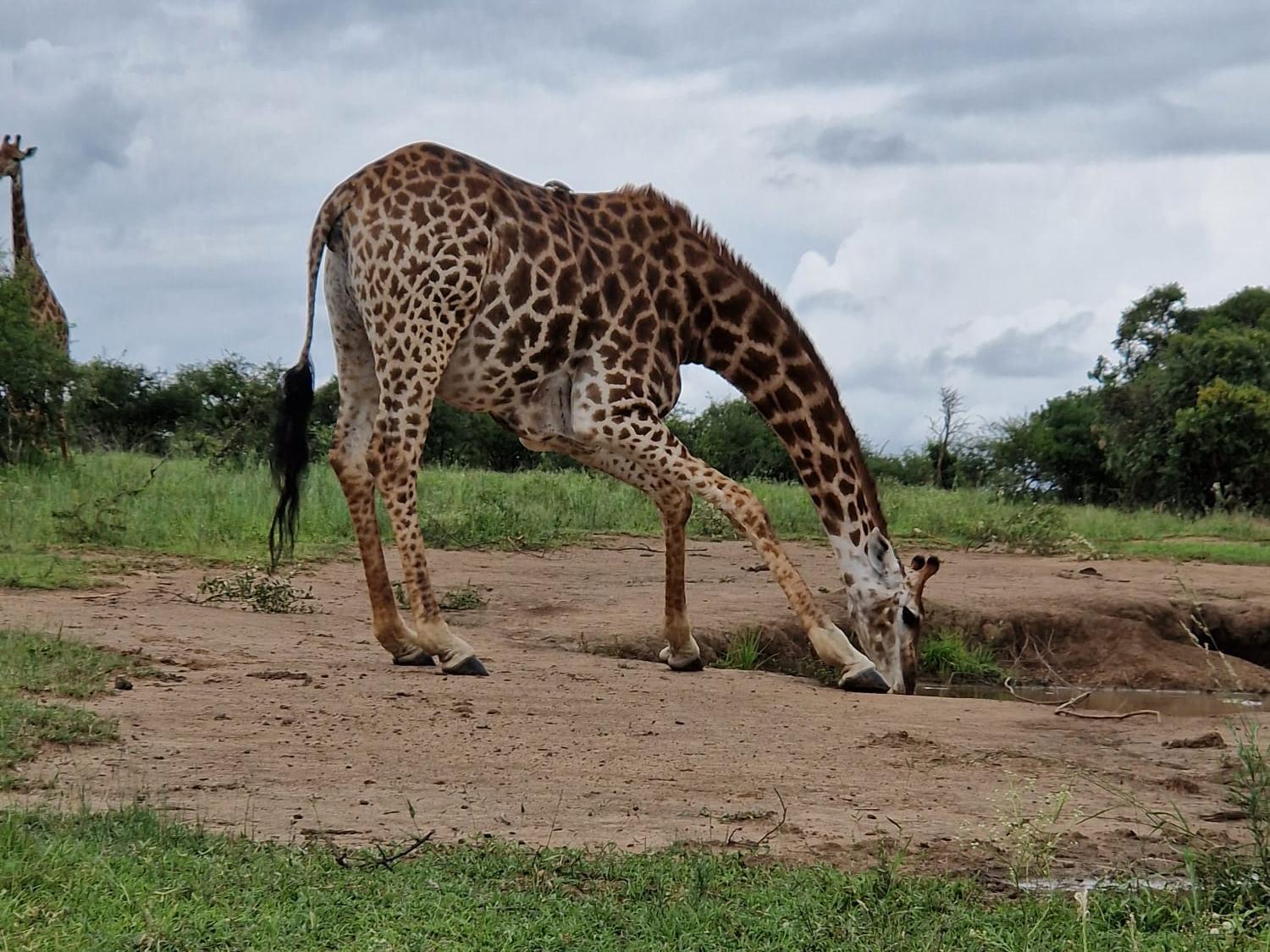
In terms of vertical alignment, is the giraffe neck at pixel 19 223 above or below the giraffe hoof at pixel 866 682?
above

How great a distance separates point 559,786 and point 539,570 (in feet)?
20.2

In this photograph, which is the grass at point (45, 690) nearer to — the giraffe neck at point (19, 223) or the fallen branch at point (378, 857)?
the fallen branch at point (378, 857)

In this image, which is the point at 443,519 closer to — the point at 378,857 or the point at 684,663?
the point at 684,663

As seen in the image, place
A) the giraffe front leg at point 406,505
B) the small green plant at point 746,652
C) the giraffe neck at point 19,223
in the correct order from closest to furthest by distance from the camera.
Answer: the giraffe front leg at point 406,505 → the small green plant at point 746,652 → the giraffe neck at point 19,223

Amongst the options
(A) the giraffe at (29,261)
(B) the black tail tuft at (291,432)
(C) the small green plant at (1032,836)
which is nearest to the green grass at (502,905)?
(C) the small green plant at (1032,836)

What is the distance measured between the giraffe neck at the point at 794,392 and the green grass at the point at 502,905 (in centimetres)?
443

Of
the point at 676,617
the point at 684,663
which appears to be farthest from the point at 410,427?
the point at 684,663

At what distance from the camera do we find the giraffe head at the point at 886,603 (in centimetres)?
816

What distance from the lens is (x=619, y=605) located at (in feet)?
31.4

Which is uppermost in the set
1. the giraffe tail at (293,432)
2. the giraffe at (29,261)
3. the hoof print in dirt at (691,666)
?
the giraffe at (29,261)

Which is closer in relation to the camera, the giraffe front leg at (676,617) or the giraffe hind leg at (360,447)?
the giraffe hind leg at (360,447)

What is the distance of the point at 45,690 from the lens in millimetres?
5961

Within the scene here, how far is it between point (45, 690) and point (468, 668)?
1920 millimetres

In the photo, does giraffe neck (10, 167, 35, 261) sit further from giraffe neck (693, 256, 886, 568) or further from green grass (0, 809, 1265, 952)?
green grass (0, 809, 1265, 952)
